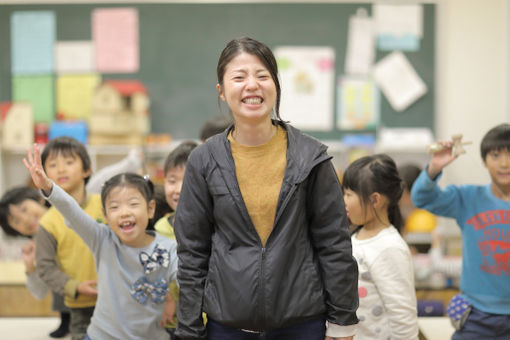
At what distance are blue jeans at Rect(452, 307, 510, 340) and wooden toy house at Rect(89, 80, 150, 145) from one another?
3.30 metres

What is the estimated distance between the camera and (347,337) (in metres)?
1.46

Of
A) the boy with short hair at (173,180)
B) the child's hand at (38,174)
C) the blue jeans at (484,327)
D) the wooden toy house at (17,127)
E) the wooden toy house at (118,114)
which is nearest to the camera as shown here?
the child's hand at (38,174)

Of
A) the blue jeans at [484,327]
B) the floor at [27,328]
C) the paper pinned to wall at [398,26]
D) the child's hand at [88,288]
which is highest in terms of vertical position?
the paper pinned to wall at [398,26]

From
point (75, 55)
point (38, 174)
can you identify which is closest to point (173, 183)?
point (38, 174)

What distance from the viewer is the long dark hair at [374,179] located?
1981 millimetres

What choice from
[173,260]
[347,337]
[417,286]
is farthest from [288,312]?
[417,286]

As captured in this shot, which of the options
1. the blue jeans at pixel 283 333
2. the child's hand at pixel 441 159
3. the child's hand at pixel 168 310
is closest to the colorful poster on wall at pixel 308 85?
the child's hand at pixel 441 159

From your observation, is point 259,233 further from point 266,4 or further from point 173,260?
point 266,4

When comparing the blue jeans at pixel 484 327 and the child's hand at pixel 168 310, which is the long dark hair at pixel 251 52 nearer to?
the child's hand at pixel 168 310

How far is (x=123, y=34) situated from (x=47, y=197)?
345 cm

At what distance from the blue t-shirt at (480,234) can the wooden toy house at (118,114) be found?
3059mm

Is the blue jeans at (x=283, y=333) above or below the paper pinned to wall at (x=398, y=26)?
below

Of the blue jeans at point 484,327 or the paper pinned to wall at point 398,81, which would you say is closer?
the blue jeans at point 484,327

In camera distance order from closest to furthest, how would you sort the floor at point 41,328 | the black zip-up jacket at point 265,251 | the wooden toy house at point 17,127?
1. the black zip-up jacket at point 265,251
2. the floor at point 41,328
3. the wooden toy house at point 17,127
